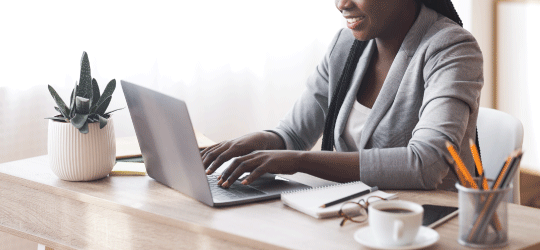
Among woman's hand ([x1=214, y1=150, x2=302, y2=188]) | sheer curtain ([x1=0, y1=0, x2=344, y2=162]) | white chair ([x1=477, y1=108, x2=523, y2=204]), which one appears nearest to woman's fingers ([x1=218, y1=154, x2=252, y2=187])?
woman's hand ([x1=214, y1=150, x2=302, y2=188])

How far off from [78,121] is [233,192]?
14.4 inches

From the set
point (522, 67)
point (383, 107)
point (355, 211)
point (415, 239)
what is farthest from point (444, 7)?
point (522, 67)

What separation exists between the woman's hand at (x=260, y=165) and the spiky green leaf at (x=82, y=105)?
12.8 inches

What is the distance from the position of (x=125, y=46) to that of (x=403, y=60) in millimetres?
1160

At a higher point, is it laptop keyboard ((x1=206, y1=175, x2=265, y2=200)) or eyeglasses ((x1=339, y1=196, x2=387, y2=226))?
eyeglasses ((x1=339, y1=196, x2=387, y2=226))

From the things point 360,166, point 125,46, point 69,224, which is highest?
point 125,46

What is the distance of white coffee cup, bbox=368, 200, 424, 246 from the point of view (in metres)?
0.86

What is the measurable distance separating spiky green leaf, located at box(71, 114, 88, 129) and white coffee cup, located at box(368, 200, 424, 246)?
0.67 metres

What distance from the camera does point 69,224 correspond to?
127cm

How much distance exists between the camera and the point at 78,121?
1295 millimetres

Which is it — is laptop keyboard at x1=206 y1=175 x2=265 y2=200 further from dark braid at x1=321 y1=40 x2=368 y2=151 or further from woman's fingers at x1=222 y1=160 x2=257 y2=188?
dark braid at x1=321 y1=40 x2=368 y2=151

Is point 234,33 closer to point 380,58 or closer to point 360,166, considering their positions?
point 380,58

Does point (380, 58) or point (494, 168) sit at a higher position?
point (380, 58)

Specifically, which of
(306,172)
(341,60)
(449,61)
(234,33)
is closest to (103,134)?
(306,172)
